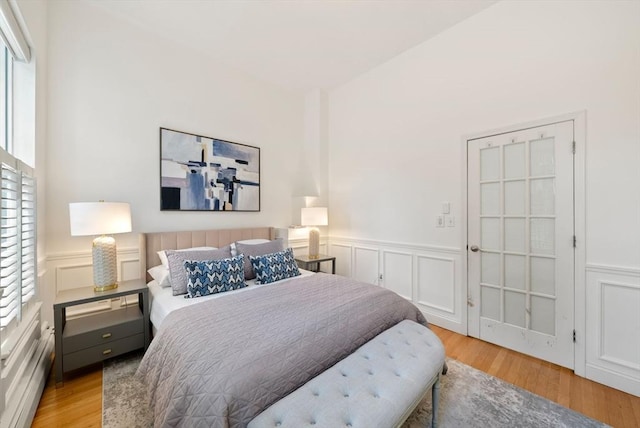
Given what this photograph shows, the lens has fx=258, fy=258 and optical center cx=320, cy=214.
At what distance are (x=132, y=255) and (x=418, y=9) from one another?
3791 millimetres

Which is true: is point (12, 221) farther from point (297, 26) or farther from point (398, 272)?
point (398, 272)

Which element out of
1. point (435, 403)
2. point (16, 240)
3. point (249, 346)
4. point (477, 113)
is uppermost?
point (477, 113)

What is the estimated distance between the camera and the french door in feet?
7.20

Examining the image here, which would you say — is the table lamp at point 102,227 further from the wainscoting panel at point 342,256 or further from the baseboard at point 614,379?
the baseboard at point 614,379

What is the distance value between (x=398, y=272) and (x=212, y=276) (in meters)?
2.26

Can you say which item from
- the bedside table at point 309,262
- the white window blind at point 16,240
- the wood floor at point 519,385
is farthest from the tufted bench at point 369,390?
the bedside table at point 309,262

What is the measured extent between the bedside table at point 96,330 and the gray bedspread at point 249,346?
0.73 metres

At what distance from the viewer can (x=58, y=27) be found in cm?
232

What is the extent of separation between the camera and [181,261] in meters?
2.32

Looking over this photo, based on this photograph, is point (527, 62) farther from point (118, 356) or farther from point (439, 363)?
point (118, 356)

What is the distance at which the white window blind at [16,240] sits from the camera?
1372 millimetres

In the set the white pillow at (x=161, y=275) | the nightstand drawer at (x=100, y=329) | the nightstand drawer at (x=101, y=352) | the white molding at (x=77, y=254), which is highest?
the white molding at (x=77, y=254)

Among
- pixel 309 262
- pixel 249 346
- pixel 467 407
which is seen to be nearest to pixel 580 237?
pixel 467 407

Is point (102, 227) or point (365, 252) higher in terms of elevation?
point (102, 227)
